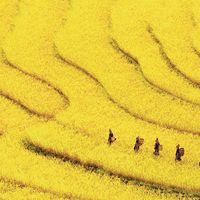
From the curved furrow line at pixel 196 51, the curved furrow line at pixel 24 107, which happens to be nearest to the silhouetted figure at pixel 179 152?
the curved furrow line at pixel 24 107

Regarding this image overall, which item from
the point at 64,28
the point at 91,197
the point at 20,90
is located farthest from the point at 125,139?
the point at 64,28

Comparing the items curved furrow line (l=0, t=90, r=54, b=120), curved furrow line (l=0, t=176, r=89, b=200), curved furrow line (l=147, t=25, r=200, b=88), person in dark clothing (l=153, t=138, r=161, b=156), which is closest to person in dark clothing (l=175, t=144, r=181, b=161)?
person in dark clothing (l=153, t=138, r=161, b=156)

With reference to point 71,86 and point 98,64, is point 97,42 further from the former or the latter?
point 71,86

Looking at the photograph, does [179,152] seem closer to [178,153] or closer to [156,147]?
[178,153]

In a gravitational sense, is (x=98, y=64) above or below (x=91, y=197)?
above

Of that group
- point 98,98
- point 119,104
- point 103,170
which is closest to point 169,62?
point 119,104
